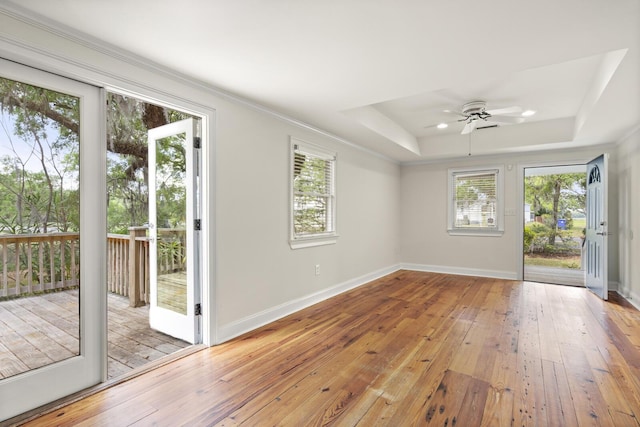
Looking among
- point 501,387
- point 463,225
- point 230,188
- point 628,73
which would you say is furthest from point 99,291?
point 463,225

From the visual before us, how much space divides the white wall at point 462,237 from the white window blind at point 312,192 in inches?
109

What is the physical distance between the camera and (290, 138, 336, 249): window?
382 cm

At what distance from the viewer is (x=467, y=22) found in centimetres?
184

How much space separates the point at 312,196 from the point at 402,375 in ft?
8.04

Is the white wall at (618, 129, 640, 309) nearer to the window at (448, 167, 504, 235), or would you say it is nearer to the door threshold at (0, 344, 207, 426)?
the window at (448, 167, 504, 235)

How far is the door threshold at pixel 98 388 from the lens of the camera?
174cm

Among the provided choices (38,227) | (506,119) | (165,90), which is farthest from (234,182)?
(506,119)

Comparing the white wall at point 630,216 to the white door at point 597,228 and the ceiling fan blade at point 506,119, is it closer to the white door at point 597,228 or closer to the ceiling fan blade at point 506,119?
the white door at point 597,228

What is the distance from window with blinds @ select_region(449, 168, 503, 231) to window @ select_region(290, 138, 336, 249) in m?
3.02

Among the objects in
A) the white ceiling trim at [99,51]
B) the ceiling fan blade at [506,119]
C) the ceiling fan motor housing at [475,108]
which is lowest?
the white ceiling trim at [99,51]

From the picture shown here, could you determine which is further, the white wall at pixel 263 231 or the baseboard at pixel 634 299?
the baseboard at pixel 634 299

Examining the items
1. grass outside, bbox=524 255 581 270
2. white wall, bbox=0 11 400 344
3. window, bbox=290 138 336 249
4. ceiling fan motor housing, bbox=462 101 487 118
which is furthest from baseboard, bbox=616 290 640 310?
grass outside, bbox=524 255 581 270

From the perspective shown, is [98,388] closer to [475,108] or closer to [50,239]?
[50,239]

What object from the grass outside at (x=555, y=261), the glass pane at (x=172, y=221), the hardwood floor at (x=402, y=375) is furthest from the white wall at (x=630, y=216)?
the glass pane at (x=172, y=221)
